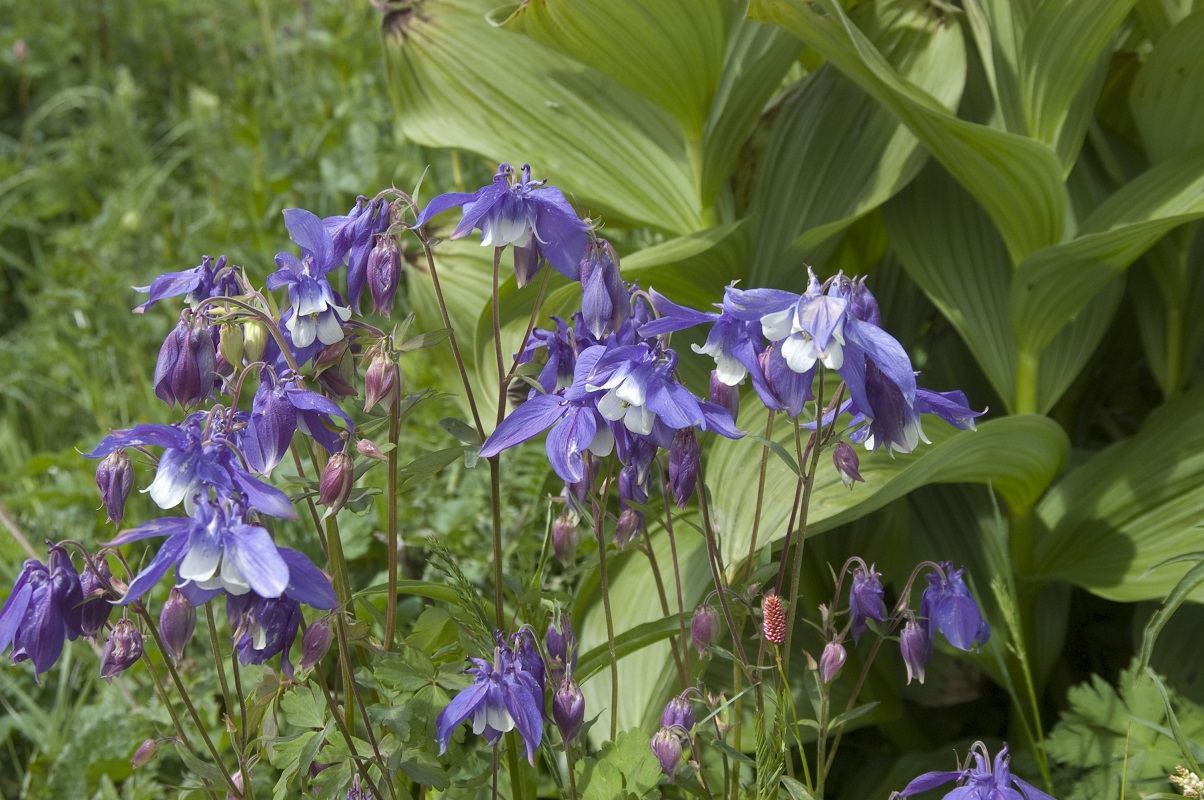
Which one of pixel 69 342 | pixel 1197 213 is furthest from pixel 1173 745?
pixel 69 342

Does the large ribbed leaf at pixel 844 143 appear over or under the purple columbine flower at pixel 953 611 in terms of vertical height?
over

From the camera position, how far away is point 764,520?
165 centimetres

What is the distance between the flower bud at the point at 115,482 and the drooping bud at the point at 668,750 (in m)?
0.65

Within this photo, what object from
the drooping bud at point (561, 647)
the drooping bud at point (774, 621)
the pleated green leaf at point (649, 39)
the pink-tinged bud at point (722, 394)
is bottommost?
the drooping bud at point (774, 621)

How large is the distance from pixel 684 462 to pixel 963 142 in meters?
0.89

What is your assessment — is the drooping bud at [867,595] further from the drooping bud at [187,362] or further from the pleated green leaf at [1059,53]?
the pleated green leaf at [1059,53]

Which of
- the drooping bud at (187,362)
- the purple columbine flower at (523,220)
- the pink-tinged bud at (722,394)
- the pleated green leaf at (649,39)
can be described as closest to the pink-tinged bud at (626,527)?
Answer: the pink-tinged bud at (722,394)

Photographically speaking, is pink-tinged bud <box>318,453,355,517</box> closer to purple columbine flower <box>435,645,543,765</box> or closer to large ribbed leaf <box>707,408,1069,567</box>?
purple columbine flower <box>435,645,543,765</box>

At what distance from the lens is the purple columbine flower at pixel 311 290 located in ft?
3.94

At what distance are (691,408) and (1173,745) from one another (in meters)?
1.04

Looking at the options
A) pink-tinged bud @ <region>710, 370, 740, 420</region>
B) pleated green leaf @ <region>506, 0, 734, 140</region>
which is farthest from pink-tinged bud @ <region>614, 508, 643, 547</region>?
pleated green leaf @ <region>506, 0, 734, 140</region>

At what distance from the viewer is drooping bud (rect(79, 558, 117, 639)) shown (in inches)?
46.0

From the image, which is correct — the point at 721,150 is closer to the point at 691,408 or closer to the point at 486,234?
the point at 486,234

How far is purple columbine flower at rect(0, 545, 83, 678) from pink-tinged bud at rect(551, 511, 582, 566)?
56 centimetres
